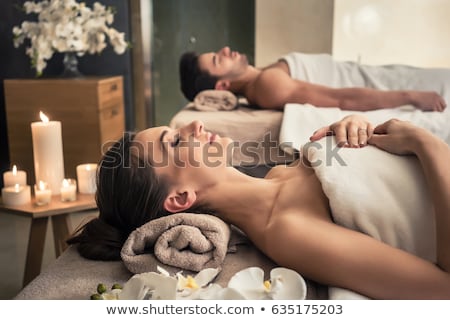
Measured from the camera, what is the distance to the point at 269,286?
59 centimetres

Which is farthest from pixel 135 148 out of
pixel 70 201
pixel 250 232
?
pixel 70 201

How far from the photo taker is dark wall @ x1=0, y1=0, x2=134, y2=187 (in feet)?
3.89

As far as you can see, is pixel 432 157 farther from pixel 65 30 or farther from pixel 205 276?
pixel 65 30

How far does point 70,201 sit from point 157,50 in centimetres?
54

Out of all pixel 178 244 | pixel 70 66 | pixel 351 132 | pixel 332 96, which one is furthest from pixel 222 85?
pixel 178 244

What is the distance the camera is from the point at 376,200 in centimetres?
63

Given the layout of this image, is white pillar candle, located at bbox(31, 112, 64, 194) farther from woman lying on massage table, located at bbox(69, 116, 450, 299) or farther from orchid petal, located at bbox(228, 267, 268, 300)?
orchid petal, located at bbox(228, 267, 268, 300)

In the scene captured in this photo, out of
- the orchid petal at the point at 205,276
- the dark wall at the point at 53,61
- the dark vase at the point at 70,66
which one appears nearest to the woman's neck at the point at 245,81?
the dark wall at the point at 53,61

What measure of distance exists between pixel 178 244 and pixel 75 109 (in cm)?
77

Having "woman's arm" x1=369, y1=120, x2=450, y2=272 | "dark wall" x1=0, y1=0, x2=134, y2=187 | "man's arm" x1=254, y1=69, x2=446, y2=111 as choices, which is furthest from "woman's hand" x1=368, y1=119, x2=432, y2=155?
"dark wall" x1=0, y1=0, x2=134, y2=187

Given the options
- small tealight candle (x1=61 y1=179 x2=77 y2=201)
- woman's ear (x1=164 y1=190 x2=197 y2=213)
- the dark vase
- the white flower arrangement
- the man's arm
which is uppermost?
the white flower arrangement

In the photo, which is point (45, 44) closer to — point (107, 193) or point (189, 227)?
point (107, 193)

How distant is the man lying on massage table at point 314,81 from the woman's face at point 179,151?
22.6 inches

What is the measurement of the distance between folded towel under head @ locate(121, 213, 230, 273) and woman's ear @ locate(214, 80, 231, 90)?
74cm
